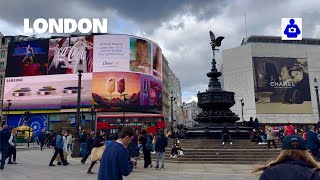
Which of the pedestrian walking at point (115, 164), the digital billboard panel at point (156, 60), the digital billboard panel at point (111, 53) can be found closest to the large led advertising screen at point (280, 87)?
the digital billboard panel at point (156, 60)

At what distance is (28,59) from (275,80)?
A: 182 ft

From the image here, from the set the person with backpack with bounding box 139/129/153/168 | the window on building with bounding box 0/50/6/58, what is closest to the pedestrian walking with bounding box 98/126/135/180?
the person with backpack with bounding box 139/129/153/168

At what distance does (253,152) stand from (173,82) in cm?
8846

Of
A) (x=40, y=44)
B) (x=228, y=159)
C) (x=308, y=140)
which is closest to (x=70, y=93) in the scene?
(x=40, y=44)

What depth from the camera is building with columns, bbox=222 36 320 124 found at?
64.9 m

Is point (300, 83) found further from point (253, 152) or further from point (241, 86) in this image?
point (253, 152)

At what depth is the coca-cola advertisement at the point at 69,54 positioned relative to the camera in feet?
222

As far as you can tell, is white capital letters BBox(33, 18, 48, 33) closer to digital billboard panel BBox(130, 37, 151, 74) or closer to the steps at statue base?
digital billboard panel BBox(130, 37, 151, 74)

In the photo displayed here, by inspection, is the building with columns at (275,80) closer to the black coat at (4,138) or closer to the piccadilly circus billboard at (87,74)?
the piccadilly circus billboard at (87,74)

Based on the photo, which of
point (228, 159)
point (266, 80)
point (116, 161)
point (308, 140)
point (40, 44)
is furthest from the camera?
point (40, 44)

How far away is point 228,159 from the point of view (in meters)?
15.9

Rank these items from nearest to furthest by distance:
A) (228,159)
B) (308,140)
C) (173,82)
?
(308,140)
(228,159)
(173,82)

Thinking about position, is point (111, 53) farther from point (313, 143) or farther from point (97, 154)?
point (313, 143)

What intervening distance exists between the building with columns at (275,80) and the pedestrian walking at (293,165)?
6334 cm
